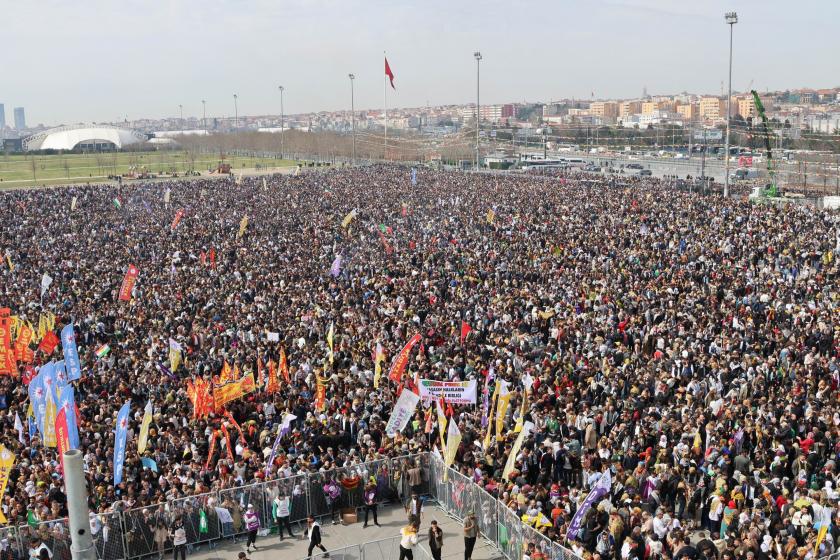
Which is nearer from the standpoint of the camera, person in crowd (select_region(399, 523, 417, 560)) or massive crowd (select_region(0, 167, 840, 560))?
person in crowd (select_region(399, 523, 417, 560))

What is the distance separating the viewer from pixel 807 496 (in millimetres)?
12188

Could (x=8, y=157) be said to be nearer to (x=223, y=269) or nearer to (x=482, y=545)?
(x=223, y=269)

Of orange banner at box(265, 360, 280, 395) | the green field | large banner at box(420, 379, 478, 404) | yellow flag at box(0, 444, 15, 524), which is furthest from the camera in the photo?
the green field

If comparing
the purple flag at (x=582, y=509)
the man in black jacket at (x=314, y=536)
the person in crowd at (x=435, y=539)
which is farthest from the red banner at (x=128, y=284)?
the purple flag at (x=582, y=509)

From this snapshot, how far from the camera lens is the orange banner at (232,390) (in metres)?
17.2

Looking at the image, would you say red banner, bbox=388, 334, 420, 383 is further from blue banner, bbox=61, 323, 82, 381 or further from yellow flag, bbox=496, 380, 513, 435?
blue banner, bbox=61, 323, 82, 381

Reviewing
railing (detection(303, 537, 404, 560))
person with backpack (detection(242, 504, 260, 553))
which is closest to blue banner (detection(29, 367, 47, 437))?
person with backpack (detection(242, 504, 260, 553))

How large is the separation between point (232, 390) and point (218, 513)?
431 centimetres

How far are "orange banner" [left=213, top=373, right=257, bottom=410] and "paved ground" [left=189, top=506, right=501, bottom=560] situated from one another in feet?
13.5

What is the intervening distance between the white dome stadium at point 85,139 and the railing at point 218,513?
163281 millimetres

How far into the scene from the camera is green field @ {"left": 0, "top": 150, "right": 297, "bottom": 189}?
91.0 metres

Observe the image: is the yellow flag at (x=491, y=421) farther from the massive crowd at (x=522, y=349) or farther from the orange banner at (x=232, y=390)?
the orange banner at (x=232, y=390)

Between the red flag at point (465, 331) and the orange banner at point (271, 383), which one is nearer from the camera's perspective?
the orange banner at point (271, 383)

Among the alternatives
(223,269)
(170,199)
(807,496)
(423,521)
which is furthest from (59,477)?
(170,199)
